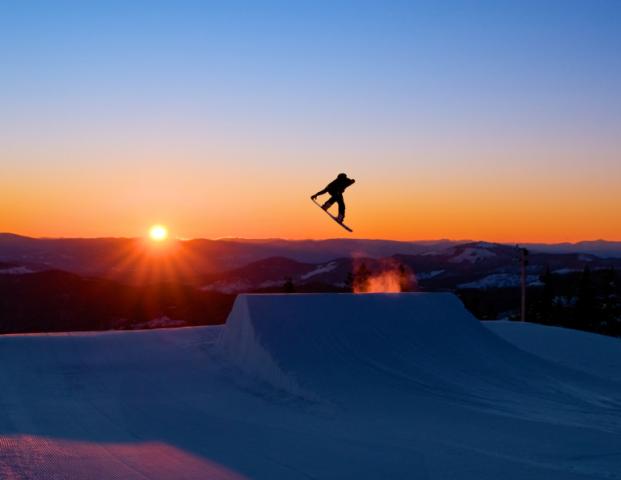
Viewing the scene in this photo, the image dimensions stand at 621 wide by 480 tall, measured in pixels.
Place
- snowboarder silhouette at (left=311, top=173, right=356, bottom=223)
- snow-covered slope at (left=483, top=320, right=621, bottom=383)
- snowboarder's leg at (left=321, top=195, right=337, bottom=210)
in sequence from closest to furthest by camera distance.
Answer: snow-covered slope at (left=483, top=320, right=621, bottom=383) < snowboarder silhouette at (left=311, top=173, right=356, bottom=223) < snowboarder's leg at (left=321, top=195, right=337, bottom=210)

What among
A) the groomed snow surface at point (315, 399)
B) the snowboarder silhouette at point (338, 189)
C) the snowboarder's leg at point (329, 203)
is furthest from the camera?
the snowboarder's leg at point (329, 203)

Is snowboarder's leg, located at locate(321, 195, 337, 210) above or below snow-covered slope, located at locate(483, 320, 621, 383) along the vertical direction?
above

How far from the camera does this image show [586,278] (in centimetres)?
5062

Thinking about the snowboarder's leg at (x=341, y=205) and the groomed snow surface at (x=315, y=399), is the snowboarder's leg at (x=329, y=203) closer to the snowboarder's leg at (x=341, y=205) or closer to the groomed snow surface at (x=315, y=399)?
the snowboarder's leg at (x=341, y=205)

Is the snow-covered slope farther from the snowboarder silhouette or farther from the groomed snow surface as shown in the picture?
the snowboarder silhouette

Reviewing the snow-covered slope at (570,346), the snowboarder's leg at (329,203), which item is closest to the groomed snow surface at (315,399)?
the snow-covered slope at (570,346)

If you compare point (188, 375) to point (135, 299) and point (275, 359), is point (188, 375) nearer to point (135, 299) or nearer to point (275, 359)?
point (275, 359)

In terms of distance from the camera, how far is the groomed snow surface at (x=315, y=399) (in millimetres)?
6297

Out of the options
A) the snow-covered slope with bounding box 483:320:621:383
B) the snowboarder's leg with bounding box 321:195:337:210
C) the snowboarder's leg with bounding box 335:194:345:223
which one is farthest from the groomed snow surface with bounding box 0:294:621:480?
the snowboarder's leg with bounding box 321:195:337:210

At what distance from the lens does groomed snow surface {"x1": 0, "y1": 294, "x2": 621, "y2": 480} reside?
6.30 meters

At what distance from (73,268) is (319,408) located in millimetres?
90965

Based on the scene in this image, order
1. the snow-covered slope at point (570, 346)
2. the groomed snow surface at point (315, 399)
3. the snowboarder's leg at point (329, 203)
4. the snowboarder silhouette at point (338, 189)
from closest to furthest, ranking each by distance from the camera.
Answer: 1. the groomed snow surface at point (315, 399)
2. the snow-covered slope at point (570, 346)
3. the snowboarder silhouette at point (338, 189)
4. the snowboarder's leg at point (329, 203)

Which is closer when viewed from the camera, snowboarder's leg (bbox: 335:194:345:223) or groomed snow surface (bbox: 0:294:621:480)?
groomed snow surface (bbox: 0:294:621:480)

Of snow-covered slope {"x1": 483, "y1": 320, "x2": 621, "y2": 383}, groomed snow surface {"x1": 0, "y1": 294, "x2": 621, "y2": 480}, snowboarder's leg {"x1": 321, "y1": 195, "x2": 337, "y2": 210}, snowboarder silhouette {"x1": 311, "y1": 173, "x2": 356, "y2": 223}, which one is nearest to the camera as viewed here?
groomed snow surface {"x1": 0, "y1": 294, "x2": 621, "y2": 480}
